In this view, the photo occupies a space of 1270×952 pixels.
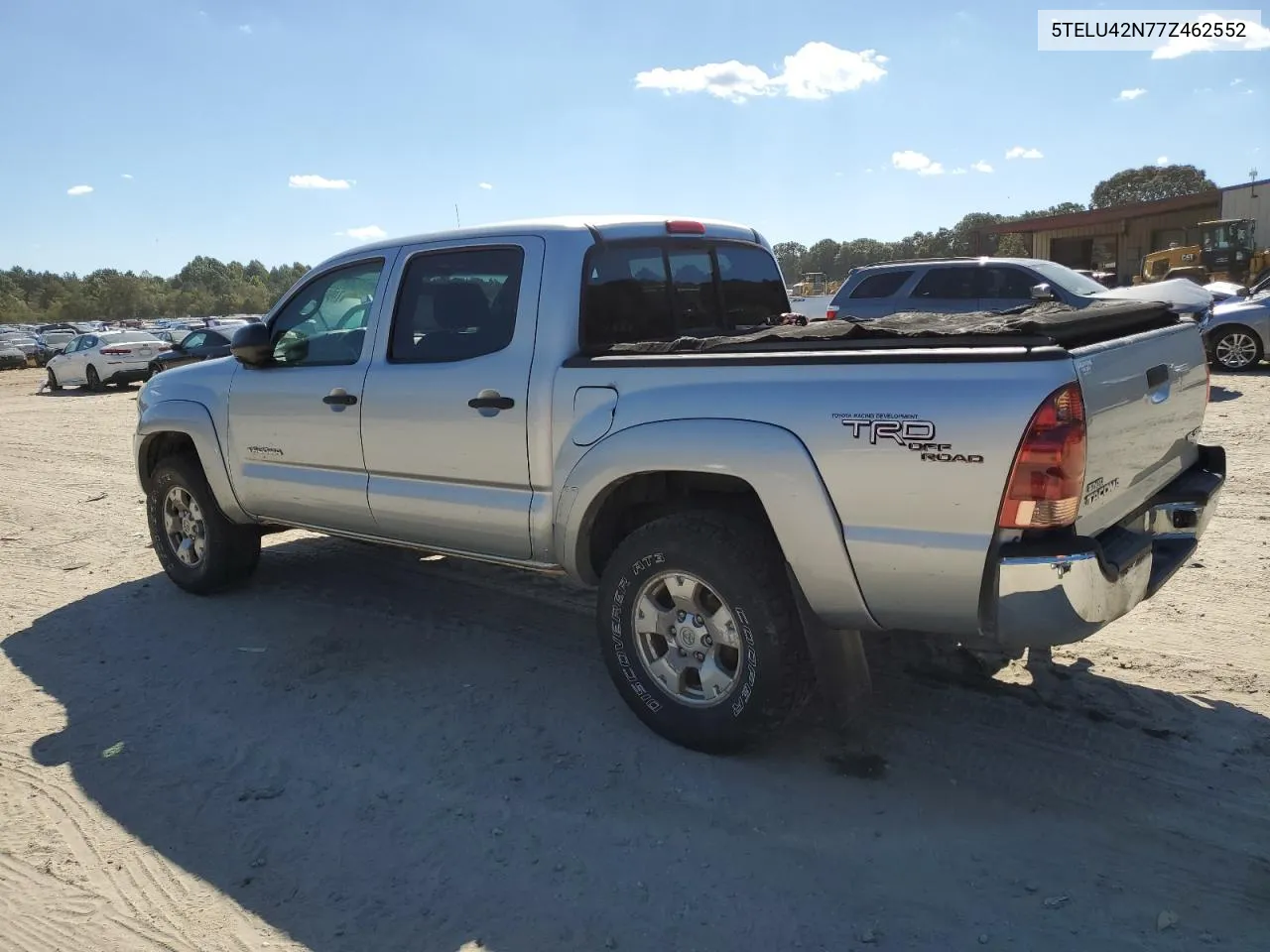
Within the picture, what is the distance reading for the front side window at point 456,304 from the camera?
4133 mm

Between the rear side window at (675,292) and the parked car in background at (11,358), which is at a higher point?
the parked car in background at (11,358)

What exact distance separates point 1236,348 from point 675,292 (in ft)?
40.6

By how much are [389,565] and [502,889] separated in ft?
11.9

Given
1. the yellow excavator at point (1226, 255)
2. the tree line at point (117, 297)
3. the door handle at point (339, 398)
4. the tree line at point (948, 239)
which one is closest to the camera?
the door handle at point (339, 398)

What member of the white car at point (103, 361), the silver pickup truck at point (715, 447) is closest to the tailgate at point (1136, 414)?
the silver pickup truck at point (715, 447)

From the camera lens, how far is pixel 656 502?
3.96 metres

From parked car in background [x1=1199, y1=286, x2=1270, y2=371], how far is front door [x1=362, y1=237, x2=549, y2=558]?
40.1 feet

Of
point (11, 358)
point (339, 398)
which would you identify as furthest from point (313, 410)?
point (11, 358)

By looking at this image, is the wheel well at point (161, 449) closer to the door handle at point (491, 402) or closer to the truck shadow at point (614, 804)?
the truck shadow at point (614, 804)

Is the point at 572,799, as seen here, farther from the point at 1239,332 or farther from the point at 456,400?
the point at 1239,332

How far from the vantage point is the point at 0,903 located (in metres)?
3.02

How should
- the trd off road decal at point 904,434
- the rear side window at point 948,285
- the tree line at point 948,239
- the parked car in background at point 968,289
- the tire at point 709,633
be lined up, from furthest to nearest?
1. the tree line at point 948,239
2. the rear side window at point 948,285
3. the parked car in background at point 968,289
4. the tire at point 709,633
5. the trd off road decal at point 904,434

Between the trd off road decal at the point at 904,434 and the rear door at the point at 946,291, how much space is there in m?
9.41

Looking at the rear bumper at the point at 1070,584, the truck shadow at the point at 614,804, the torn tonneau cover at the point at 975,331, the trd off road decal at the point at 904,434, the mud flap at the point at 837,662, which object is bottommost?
the truck shadow at the point at 614,804
